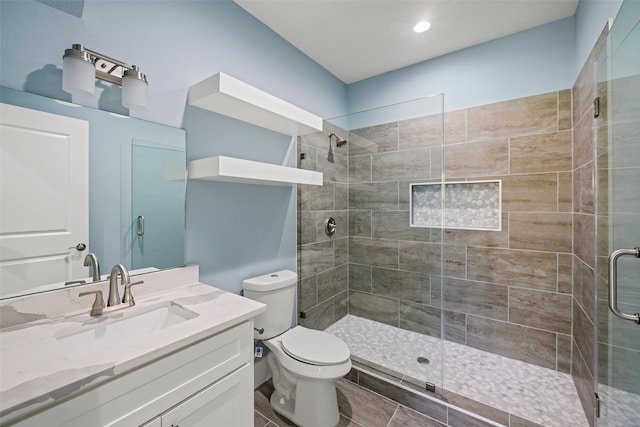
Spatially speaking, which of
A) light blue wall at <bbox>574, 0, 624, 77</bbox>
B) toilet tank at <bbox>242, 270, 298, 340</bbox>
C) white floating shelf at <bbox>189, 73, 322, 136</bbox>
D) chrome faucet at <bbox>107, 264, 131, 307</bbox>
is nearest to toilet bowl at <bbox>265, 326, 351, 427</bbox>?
toilet tank at <bbox>242, 270, 298, 340</bbox>

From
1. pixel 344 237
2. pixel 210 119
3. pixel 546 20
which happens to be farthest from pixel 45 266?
pixel 546 20

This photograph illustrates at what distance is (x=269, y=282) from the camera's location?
1.79m

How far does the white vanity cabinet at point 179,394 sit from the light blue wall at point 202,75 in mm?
640

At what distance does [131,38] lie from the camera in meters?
1.29

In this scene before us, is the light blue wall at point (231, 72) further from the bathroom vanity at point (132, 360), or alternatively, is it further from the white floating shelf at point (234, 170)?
the bathroom vanity at point (132, 360)

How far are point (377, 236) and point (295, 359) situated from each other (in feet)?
4.42

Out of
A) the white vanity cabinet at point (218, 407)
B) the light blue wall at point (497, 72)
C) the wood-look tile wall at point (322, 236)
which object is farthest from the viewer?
the wood-look tile wall at point (322, 236)

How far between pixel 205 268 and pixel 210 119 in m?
0.94

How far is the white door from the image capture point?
3.21 ft

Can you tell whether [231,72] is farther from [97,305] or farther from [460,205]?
[460,205]

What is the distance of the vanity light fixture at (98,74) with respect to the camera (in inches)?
41.2

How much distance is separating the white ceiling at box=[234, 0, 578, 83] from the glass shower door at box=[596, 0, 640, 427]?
994 millimetres

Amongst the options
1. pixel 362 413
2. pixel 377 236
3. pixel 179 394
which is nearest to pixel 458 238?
pixel 377 236

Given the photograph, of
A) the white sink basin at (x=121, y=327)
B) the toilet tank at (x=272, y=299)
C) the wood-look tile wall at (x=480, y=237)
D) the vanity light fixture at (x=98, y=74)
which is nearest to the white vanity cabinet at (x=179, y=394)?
the white sink basin at (x=121, y=327)
